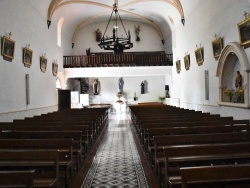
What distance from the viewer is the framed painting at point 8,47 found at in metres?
8.90

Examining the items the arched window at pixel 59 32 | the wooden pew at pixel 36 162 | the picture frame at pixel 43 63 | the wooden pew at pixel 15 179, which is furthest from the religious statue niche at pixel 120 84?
the wooden pew at pixel 15 179

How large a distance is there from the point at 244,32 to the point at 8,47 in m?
7.75

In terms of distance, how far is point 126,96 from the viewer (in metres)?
24.6

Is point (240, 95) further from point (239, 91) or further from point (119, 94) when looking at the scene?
point (119, 94)

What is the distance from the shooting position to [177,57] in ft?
56.5

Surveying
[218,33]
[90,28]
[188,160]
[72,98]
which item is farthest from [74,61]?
[188,160]

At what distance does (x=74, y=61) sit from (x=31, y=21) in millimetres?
7235

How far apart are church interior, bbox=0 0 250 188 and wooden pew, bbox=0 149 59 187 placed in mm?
12

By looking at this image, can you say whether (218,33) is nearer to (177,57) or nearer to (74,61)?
(177,57)

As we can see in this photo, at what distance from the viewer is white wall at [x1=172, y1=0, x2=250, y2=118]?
28.3ft

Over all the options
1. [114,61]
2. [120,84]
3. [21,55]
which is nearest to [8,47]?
[21,55]

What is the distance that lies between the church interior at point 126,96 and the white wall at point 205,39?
0.05 m

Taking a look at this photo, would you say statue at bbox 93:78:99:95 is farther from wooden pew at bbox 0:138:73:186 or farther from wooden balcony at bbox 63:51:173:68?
wooden pew at bbox 0:138:73:186

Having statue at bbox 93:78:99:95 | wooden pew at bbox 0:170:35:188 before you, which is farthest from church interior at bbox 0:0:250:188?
statue at bbox 93:78:99:95
